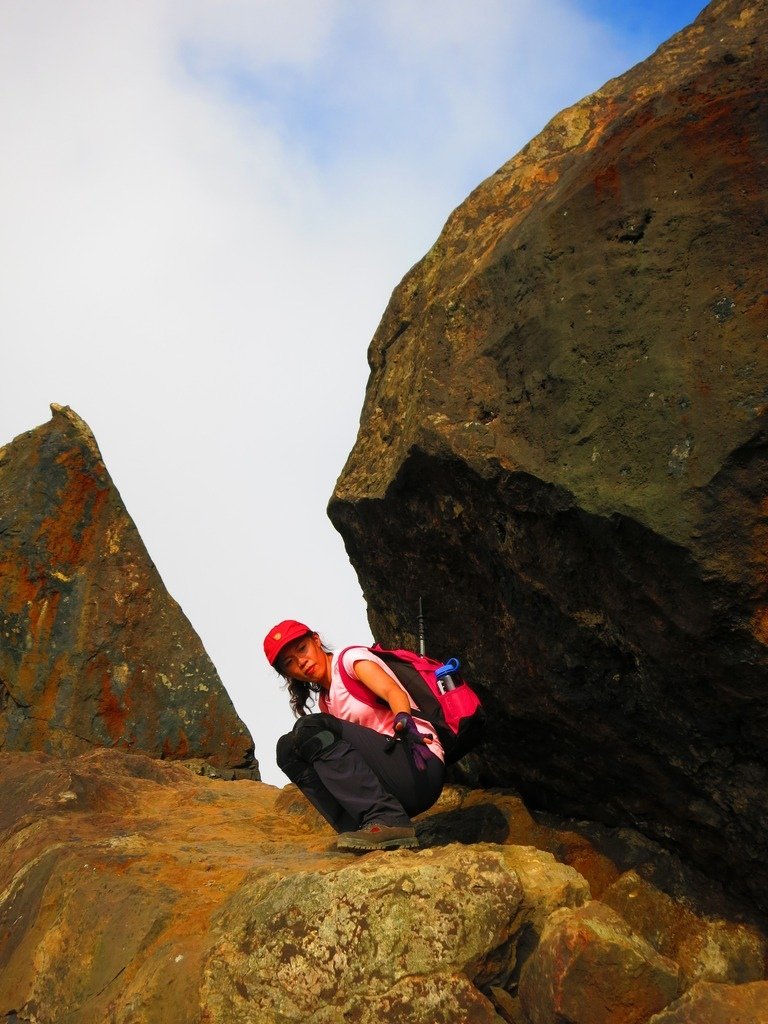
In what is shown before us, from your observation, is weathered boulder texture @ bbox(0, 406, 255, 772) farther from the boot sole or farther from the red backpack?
the boot sole

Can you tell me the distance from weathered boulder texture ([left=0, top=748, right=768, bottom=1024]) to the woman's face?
0.84 meters

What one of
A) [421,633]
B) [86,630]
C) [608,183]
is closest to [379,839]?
[421,633]

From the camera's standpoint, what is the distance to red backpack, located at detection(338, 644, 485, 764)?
4.96 m

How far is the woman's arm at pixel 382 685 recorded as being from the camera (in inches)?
190

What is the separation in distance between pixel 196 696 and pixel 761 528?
6188 millimetres

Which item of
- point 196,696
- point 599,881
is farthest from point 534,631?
point 196,696

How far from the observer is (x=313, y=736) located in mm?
4820

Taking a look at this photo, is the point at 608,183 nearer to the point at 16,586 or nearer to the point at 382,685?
the point at 382,685

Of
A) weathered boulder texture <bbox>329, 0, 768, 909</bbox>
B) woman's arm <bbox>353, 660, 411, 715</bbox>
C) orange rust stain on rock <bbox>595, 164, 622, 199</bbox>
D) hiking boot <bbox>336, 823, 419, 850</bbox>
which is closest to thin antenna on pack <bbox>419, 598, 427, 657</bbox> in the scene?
weathered boulder texture <bbox>329, 0, 768, 909</bbox>

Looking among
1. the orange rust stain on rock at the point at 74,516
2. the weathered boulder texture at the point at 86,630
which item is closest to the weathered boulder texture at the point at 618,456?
the weathered boulder texture at the point at 86,630

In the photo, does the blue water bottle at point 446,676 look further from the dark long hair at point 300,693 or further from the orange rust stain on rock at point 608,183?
the orange rust stain on rock at point 608,183

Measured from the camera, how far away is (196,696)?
9.14m

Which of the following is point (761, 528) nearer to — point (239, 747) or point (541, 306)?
point (541, 306)

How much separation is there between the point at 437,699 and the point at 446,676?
0.13 meters
